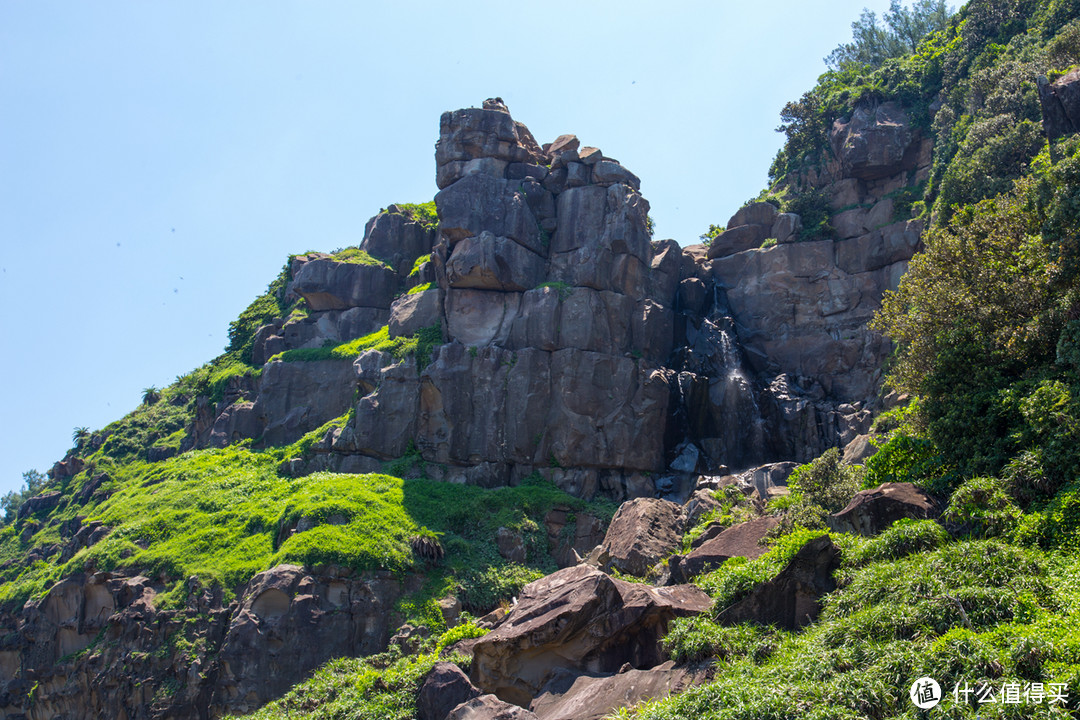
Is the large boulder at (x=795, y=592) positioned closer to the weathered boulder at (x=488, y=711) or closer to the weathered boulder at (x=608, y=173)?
the weathered boulder at (x=488, y=711)

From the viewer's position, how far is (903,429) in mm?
20109

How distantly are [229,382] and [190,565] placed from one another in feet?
57.5

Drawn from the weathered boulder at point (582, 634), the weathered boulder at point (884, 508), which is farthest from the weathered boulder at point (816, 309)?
the weathered boulder at point (582, 634)

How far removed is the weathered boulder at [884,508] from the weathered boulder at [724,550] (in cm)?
260

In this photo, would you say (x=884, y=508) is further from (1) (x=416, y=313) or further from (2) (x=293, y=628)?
(1) (x=416, y=313)

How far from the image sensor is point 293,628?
83.3 feet

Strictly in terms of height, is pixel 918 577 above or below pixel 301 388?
below

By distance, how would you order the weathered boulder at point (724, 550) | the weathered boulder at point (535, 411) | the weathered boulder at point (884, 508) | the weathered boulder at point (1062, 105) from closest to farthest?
1. the weathered boulder at point (884, 508)
2. the weathered boulder at point (724, 550)
3. the weathered boulder at point (1062, 105)
4. the weathered boulder at point (535, 411)

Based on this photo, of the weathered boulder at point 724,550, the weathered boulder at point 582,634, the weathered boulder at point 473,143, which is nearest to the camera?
the weathered boulder at point 582,634

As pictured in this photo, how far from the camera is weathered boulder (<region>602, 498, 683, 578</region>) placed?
22.1 metres

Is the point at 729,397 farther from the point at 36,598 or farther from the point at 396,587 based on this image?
the point at 36,598

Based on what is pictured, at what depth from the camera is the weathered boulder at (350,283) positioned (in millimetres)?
43875

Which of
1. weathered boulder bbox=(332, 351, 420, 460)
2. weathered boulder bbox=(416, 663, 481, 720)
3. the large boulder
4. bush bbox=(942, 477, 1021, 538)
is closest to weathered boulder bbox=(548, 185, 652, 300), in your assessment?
weathered boulder bbox=(332, 351, 420, 460)

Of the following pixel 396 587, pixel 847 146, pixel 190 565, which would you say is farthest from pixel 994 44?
pixel 190 565
